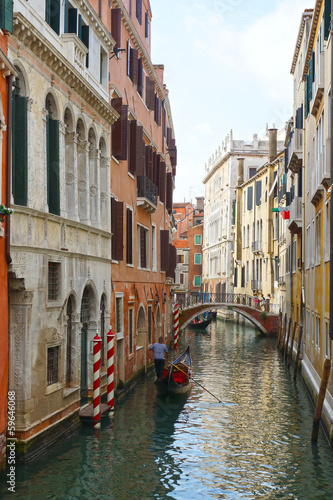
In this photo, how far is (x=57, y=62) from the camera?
11.2 metres

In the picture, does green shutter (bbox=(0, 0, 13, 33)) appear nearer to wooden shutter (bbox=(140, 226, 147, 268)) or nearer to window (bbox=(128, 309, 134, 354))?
window (bbox=(128, 309, 134, 354))

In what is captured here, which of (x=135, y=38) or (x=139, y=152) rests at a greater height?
(x=135, y=38)

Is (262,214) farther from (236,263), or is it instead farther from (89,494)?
(89,494)

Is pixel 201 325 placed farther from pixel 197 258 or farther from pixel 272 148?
pixel 197 258

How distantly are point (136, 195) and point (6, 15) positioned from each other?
10.5 metres

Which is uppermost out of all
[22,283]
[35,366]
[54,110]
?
[54,110]

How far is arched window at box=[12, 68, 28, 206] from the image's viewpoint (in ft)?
32.3

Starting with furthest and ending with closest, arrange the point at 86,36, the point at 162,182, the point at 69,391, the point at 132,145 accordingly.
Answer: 1. the point at 162,182
2. the point at 132,145
3. the point at 86,36
4. the point at 69,391

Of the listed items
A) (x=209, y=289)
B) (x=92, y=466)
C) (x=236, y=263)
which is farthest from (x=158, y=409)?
(x=209, y=289)

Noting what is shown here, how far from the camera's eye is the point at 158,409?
1534 centimetres

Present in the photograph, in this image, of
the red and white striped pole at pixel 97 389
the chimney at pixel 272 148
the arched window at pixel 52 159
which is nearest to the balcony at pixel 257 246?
the chimney at pixel 272 148

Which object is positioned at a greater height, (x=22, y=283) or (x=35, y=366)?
(x=22, y=283)

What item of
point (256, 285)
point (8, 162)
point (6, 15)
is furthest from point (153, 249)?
point (256, 285)

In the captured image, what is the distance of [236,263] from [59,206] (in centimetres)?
4190
